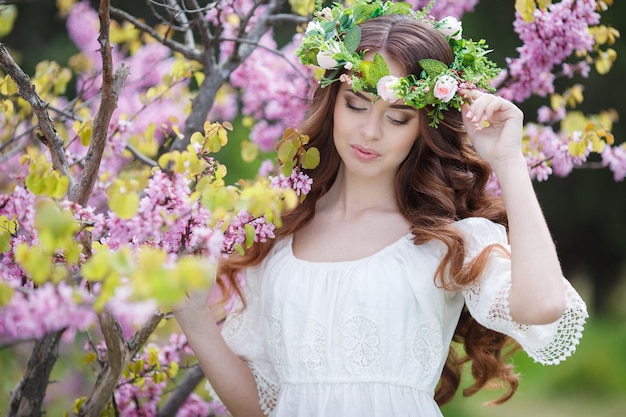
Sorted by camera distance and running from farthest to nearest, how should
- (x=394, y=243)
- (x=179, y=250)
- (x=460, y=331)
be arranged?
(x=460, y=331) → (x=394, y=243) → (x=179, y=250)

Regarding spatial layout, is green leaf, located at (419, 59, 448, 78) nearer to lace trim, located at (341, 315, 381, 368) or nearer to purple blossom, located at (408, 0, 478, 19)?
lace trim, located at (341, 315, 381, 368)

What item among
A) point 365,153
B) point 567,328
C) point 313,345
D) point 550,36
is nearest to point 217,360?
point 313,345

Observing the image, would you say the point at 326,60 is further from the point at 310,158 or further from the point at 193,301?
the point at 193,301

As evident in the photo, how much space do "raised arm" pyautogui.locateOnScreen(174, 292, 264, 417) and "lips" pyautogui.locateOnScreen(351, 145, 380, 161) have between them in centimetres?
49

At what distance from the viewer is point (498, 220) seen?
1973 mm

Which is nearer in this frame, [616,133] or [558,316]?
[558,316]

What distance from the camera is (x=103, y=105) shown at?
1.53 m

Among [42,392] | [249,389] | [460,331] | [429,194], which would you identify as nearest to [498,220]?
[429,194]

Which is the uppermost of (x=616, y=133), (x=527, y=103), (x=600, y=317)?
(x=527, y=103)

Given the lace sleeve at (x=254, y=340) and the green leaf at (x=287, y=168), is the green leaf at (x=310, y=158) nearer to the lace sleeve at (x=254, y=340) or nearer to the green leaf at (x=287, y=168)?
Result: the green leaf at (x=287, y=168)

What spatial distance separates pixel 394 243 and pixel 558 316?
46 centimetres

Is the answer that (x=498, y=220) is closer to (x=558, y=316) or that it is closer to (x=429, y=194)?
(x=429, y=194)

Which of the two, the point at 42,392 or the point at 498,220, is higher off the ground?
the point at 42,392

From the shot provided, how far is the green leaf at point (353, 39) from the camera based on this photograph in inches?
71.6
